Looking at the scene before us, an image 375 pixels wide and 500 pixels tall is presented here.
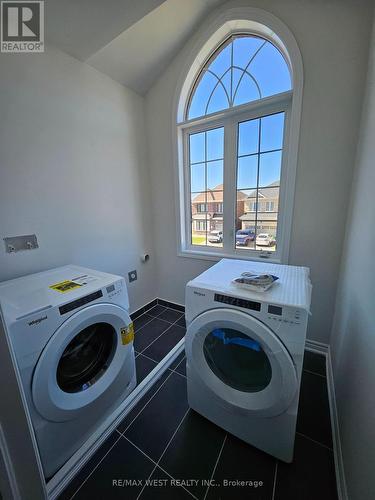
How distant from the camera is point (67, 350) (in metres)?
0.96

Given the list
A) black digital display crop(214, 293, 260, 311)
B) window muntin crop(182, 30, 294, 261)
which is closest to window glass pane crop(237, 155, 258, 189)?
window muntin crop(182, 30, 294, 261)

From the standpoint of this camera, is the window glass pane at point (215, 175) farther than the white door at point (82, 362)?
Yes

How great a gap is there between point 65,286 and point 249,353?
3.34 feet

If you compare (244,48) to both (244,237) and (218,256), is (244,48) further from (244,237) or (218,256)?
(218,256)

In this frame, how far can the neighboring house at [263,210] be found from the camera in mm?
1605

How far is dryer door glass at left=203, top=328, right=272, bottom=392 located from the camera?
0.91 metres

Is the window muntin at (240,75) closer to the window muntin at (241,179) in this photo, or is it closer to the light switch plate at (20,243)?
the window muntin at (241,179)

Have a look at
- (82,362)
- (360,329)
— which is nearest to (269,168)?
(360,329)

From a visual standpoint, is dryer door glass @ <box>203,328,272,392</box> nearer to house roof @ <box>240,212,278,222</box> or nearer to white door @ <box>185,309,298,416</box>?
white door @ <box>185,309,298,416</box>

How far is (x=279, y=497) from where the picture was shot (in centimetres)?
82

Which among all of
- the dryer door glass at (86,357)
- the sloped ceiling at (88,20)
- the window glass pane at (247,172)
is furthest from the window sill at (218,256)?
the sloped ceiling at (88,20)

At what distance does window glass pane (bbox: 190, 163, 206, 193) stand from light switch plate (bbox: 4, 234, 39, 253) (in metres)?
1.41

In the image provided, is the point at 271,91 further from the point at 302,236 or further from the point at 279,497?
the point at 279,497

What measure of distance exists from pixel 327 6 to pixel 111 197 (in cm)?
190
